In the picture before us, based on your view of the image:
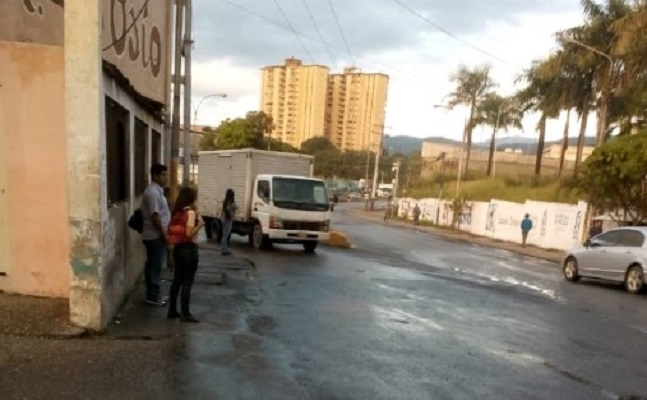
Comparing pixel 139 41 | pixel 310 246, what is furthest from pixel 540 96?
pixel 139 41

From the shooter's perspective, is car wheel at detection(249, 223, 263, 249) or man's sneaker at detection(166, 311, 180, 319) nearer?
man's sneaker at detection(166, 311, 180, 319)

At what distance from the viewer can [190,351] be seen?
6.64 meters

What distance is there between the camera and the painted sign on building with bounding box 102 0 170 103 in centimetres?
891

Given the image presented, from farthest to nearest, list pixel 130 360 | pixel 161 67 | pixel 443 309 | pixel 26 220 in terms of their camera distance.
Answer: pixel 161 67 < pixel 443 309 < pixel 26 220 < pixel 130 360

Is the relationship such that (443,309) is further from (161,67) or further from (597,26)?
(597,26)

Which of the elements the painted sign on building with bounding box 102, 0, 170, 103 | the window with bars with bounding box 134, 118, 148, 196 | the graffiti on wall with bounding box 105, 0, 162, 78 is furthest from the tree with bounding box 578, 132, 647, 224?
the window with bars with bounding box 134, 118, 148, 196

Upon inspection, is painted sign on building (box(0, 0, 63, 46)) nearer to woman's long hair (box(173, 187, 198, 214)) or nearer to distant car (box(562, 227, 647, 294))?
woman's long hair (box(173, 187, 198, 214))

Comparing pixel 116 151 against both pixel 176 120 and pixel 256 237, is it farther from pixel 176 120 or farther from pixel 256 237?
pixel 256 237

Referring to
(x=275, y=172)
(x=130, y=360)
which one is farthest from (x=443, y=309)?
(x=275, y=172)

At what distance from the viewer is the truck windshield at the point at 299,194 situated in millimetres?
18641

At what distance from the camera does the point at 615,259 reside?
16.0 meters

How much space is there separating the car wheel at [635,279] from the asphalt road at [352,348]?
2.42 meters

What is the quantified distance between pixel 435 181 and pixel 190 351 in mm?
58182

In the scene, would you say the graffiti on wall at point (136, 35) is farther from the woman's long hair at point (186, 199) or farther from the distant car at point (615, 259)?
the distant car at point (615, 259)
